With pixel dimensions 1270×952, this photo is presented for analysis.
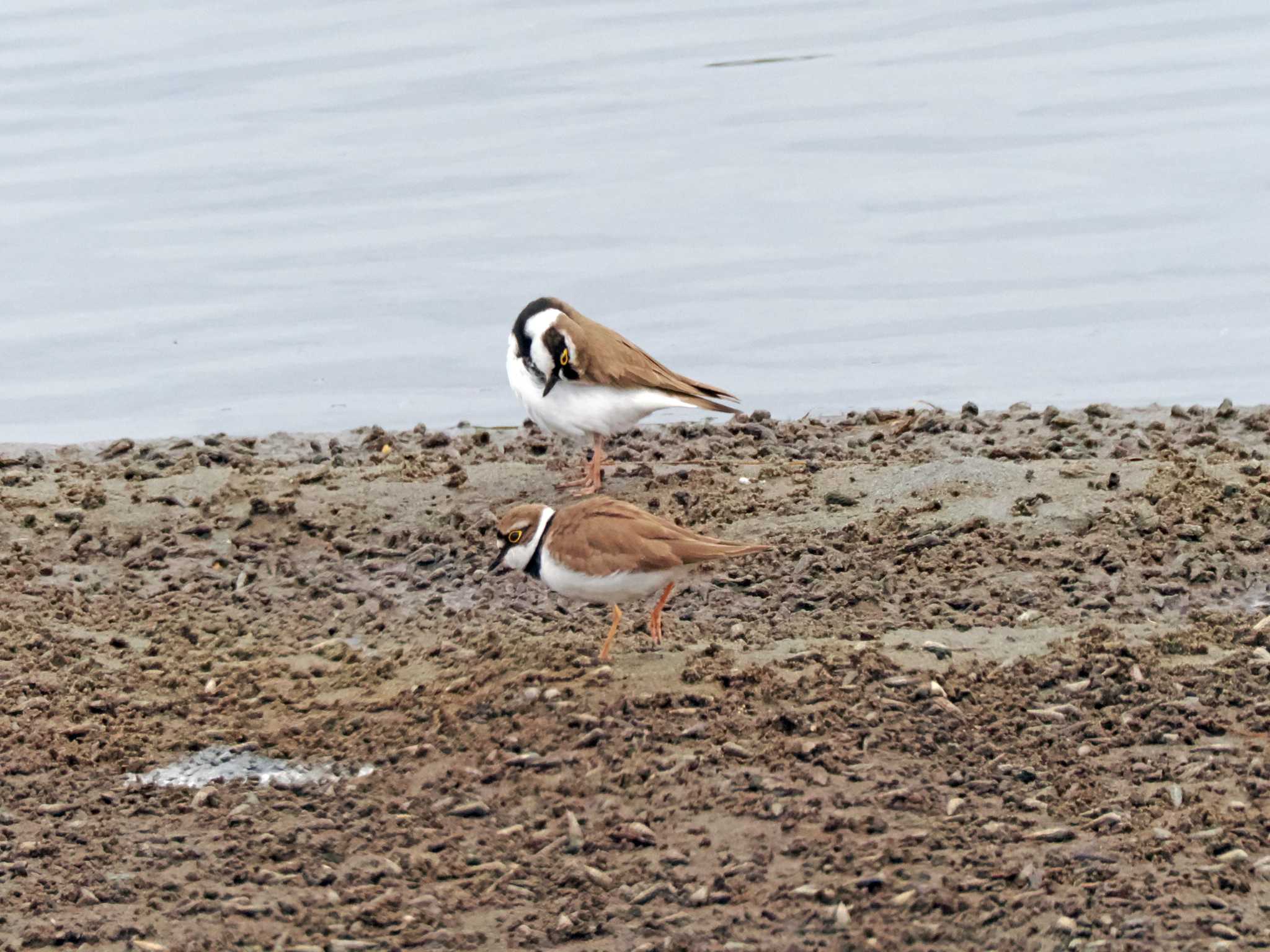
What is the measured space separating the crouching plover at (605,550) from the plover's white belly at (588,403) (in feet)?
7.47

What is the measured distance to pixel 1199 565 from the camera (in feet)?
26.4

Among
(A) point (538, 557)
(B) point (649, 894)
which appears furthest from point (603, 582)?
(B) point (649, 894)

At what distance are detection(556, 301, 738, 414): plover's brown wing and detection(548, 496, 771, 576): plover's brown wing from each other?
239 centimetres

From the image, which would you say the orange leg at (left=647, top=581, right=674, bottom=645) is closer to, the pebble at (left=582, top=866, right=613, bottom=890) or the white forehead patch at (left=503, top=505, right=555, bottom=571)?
the white forehead patch at (left=503, top=505, right=555, bottom=571)

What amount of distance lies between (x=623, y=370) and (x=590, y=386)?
0.19m

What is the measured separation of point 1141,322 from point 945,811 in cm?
765

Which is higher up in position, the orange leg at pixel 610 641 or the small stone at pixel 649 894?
the orange leg at pixel 610 641

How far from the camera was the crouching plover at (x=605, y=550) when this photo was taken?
7.12 meters

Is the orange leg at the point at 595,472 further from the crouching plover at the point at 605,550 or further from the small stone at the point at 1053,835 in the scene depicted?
the small stone at the point at 1053,835

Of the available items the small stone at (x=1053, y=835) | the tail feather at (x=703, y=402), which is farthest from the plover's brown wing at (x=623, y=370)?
the small stone at (x=1053, y=835)

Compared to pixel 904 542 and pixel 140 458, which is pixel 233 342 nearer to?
pixel 140 458

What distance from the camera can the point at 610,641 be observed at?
7.27m

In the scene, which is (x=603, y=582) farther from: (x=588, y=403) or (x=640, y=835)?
→ (x=588, y=403)

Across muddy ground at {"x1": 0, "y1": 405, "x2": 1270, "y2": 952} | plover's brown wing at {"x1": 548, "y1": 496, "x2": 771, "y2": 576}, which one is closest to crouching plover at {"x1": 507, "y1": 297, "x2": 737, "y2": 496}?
muddy ground at {"x1": 0, "y1": 405, "x2": 1270, "y2": 952}
